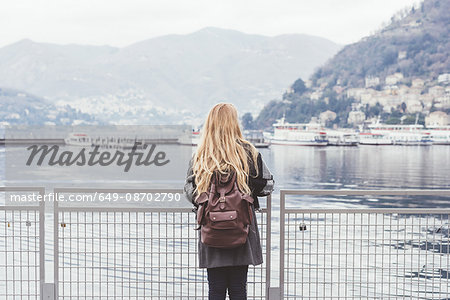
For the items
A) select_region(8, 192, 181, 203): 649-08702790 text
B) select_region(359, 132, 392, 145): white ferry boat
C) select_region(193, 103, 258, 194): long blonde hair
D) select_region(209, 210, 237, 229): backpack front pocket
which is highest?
select_region(193, 103, 258, 194): long blonde hair

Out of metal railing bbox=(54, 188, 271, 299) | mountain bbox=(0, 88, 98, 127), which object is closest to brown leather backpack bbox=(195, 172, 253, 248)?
metal railing bbox=(54, 188, 271, 299)

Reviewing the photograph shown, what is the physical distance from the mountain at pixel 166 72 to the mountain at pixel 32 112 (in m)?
10.4

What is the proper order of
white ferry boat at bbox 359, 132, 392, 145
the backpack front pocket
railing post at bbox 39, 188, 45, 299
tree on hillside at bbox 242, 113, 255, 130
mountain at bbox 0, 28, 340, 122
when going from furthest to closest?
mountain at bbox 0, 28, 340, 122, tree on hillside at bbox 242, 113, 255, 130, white ferry boat at bbox 359, 132, 392, 145, railing post at bbox 39, 188, 45, 299, the backpack front pocket

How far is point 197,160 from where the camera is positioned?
7.32 ft

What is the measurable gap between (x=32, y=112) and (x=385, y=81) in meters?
80.5

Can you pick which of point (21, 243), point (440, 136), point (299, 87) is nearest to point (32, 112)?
point (299, 87)

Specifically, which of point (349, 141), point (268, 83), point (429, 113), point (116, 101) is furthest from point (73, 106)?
point (429, 113)

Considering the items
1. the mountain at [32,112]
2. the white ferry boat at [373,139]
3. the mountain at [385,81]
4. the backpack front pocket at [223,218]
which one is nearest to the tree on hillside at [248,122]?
the mountain at [385,81]

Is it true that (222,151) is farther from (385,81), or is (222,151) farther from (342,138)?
(385,81)

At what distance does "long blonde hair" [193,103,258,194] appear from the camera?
219cm

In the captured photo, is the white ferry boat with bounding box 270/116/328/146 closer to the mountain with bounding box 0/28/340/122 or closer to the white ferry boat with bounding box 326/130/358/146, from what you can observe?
the white ferry boat with bounding box 326/130/358/146

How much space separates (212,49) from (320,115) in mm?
84778

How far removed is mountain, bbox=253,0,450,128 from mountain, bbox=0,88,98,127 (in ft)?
149

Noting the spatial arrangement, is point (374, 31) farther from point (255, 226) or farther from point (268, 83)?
point (255, 226)
